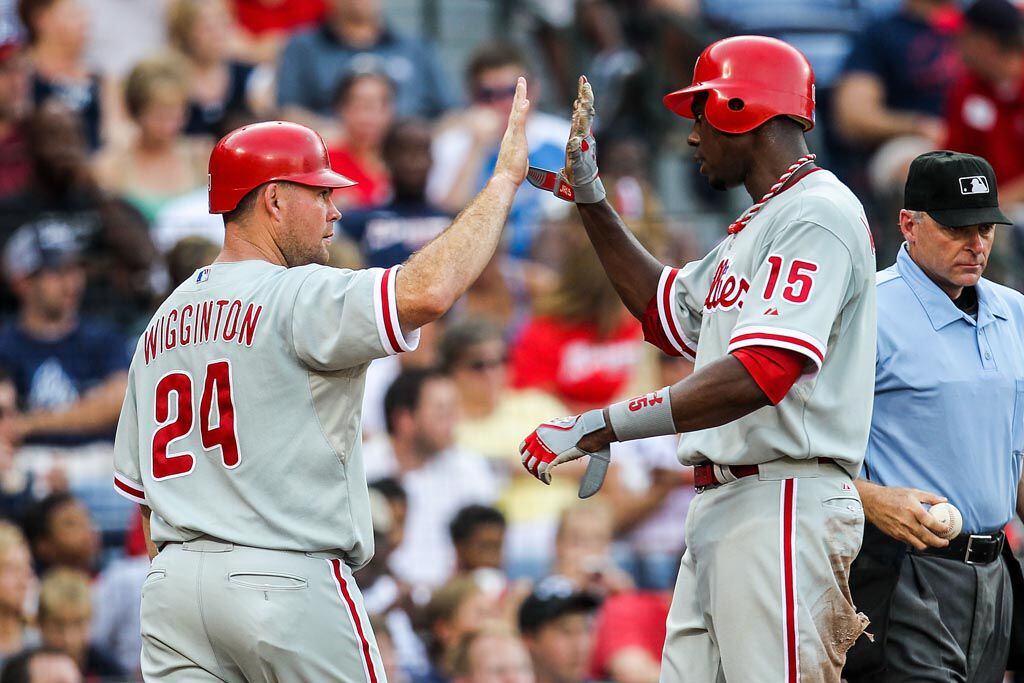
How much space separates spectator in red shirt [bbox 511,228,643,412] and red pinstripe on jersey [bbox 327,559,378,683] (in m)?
4.28

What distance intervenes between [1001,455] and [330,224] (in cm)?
218

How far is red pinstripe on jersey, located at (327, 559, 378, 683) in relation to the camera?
4.04 metres

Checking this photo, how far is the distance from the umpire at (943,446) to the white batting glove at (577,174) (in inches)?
39.1

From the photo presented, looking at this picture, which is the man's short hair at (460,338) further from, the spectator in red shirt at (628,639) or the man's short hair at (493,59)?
the man's short hair at (493,59)

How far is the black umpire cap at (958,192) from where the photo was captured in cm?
455

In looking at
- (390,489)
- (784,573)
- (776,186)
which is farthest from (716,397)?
(390,489)

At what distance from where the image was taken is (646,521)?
26.3 feet

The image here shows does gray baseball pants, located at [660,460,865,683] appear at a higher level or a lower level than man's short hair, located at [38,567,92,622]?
higher

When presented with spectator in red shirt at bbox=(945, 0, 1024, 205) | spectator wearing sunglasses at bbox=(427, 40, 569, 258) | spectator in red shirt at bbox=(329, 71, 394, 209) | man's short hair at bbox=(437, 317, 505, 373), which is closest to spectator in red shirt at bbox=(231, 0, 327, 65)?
spectator in red shirt at bbox=(329, 71, 394, 209)

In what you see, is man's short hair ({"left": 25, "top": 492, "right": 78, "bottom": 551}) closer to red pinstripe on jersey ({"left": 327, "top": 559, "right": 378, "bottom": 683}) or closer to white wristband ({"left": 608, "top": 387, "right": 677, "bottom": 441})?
red pinstripe on jersey ({"left": 327, "top": 559, "right": 378, "bottom": 683})

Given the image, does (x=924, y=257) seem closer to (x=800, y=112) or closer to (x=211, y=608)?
(x=800, y=112)

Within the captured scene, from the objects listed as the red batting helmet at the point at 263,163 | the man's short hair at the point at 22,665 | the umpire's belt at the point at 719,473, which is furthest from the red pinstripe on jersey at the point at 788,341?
the man's short hair at the point at 22,665

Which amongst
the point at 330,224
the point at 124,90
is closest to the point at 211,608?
the point at 330,224

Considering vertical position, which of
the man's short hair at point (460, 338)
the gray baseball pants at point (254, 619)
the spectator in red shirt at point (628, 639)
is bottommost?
the spectator in red shirt at point (628, 639)
